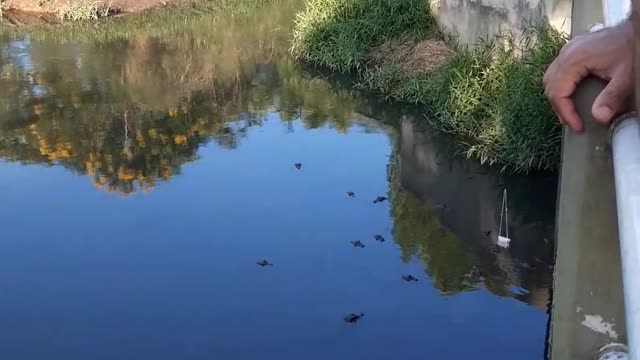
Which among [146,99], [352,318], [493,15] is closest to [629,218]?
[352,318]

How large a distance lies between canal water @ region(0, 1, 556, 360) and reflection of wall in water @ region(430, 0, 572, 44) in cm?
109

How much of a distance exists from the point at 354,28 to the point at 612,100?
30.5 ft

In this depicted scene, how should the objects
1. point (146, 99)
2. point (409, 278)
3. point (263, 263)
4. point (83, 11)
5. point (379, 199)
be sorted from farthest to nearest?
point (83, 11), point (146, 99), point (379, 199), point (263, 263), point (409, 278)

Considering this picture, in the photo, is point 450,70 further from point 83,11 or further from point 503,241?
point 83,11

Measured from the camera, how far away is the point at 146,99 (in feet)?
31.6

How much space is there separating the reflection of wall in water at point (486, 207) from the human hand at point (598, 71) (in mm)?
4159

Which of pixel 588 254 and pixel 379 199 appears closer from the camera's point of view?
pixel 588 254

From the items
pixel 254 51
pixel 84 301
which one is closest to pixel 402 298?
pixel 84 301

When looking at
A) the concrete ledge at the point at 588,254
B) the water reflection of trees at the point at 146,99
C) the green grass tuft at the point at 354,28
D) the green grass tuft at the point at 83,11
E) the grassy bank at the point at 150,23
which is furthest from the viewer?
the green grass tuft at the point at 83,11

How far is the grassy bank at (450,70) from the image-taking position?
6.50m

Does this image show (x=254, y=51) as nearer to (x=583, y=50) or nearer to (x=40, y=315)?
(x=40, y=315)

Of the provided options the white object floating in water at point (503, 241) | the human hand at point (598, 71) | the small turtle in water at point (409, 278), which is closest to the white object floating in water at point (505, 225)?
the white object floating in water at point (503, 241)

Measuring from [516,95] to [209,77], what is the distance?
16.0ft

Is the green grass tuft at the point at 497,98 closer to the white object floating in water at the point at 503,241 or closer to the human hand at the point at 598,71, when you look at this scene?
the white object floating in water at the point at 503,241
